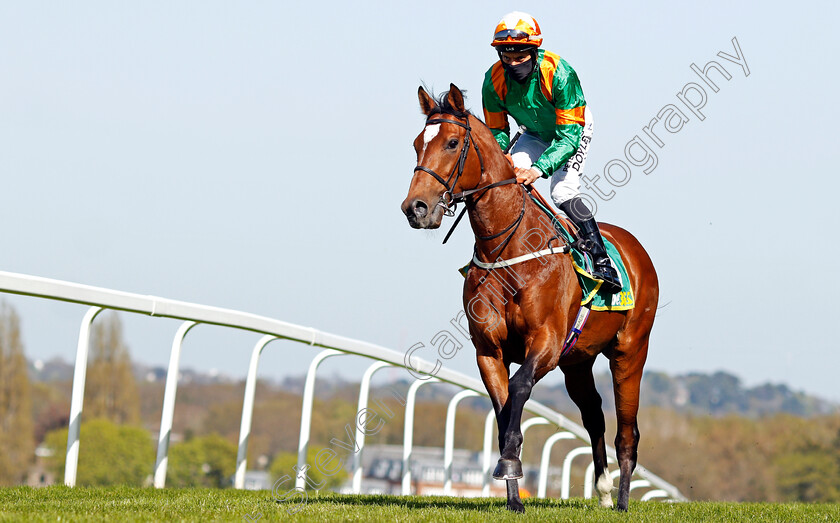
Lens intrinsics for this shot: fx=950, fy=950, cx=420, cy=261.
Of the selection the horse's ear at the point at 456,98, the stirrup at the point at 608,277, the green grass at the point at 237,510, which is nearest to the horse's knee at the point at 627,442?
the green grass at the point at 237,510

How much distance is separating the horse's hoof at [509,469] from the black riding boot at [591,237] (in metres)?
1.43

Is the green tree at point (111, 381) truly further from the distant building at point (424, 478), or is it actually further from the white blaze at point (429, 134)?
the white blaze at point (429, 134)

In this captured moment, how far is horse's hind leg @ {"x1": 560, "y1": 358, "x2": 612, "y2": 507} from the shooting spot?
6824 mm

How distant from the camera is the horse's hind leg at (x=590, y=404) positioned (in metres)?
6.82

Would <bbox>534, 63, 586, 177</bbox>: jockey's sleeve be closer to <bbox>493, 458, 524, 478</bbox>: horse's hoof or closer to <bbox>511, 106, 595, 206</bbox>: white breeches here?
<bbox>511, 106, 595, 206</bbox>: white breeches

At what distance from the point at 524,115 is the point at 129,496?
3.20 metres

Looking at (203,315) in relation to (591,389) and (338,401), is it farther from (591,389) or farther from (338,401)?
(338,401)

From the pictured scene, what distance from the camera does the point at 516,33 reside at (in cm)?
547

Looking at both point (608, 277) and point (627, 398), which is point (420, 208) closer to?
point (608, 277)

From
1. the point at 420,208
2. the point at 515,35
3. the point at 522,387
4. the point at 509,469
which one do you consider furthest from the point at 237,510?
the point at 515,35

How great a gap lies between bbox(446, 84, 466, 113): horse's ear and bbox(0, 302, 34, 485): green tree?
236 ft

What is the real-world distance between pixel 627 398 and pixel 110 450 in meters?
84.6

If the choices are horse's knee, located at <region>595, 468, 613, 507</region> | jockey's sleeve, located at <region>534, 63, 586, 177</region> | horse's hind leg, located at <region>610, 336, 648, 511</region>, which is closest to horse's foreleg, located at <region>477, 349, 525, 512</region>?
jockey's sleeve, located at <region>534, 63, 586, 177</region>

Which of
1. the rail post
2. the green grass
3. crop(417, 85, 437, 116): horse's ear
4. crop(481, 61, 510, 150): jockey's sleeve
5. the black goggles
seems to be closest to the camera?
the green grass
